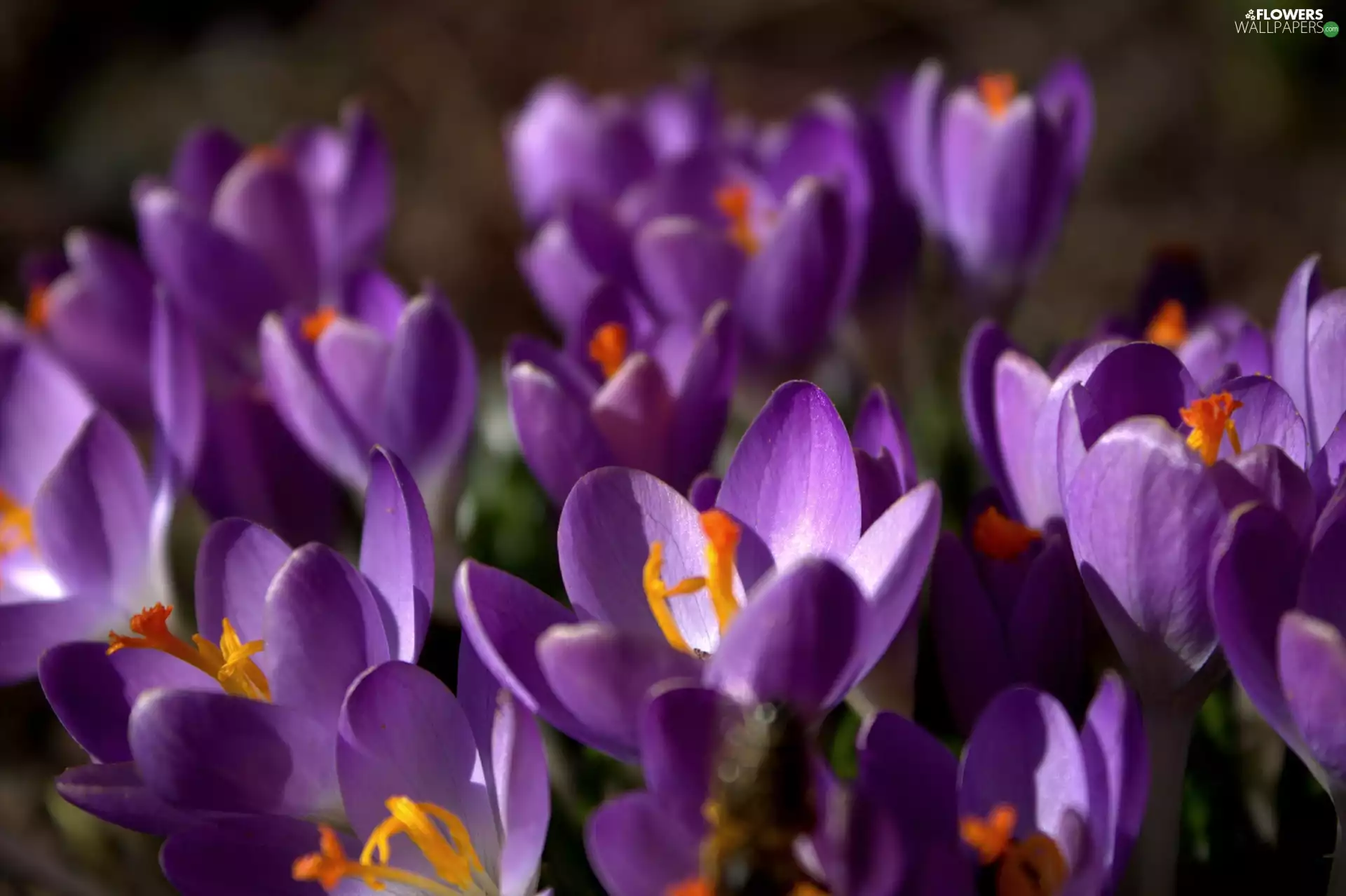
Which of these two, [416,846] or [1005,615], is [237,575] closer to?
[416,846]

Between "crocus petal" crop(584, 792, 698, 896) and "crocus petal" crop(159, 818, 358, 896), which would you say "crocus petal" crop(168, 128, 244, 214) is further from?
"crocus petal" crop(584, 792, 698, 896)

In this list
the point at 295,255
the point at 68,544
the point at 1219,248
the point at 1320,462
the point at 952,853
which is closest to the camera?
the point at 952,853

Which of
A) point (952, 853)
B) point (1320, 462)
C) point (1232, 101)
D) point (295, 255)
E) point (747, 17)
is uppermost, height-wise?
point (747, 17)

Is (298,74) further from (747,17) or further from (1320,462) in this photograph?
(1320,462)

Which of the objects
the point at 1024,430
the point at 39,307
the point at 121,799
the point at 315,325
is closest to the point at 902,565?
the point at 1024,430

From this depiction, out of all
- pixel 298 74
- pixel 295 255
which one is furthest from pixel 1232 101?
pixel 295 255

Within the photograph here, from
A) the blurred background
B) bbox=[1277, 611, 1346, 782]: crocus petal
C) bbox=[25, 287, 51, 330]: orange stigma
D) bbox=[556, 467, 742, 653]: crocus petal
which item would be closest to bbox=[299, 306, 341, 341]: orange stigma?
bbox=[25, 287, 51, 330]: orange stigma
